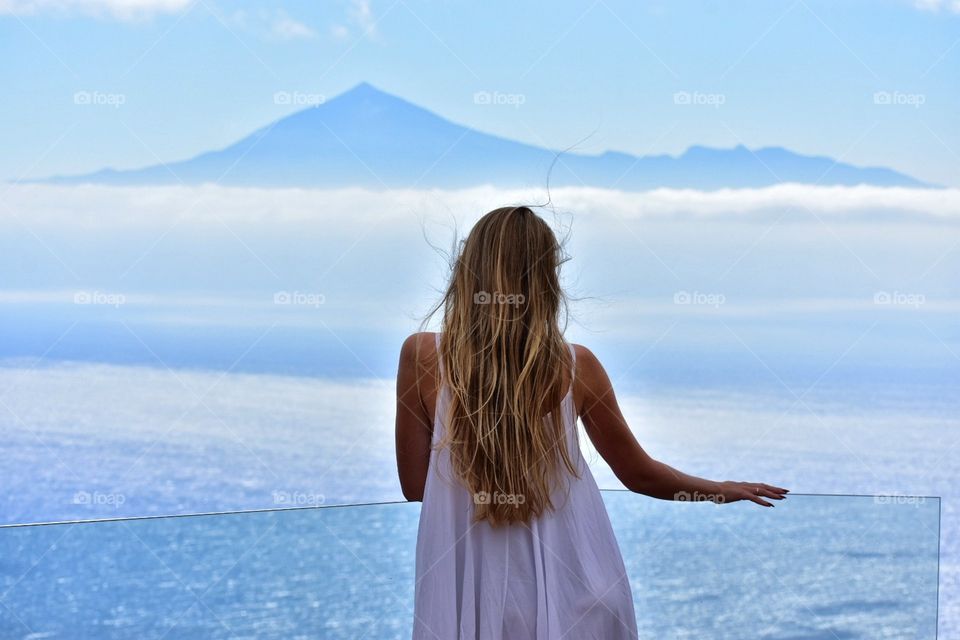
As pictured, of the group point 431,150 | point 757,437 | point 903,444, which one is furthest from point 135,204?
point 903,444

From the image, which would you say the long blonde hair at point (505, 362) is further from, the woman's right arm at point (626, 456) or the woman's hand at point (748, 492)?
the woman's hand at point (748, 492)

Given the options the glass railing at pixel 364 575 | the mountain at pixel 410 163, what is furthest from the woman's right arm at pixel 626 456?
the mountain at pixel 410 163

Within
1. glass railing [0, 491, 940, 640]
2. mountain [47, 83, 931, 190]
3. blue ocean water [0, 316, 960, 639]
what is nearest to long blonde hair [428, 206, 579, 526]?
glass railing [0, 491, 940, 640]

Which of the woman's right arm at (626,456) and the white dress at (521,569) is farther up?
the woman's right arm at (626,456)

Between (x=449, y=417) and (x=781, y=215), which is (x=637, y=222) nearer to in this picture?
(x=781, y=215)

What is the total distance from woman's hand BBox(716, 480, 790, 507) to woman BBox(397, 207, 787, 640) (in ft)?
1.01

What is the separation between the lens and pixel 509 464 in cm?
168

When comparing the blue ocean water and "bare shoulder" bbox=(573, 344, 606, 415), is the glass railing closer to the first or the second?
"bare shoulder" bbox=(573, 344, 606, 415)

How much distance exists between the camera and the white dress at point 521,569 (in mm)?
1660

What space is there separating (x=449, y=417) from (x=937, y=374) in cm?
1741

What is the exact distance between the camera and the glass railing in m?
2.54

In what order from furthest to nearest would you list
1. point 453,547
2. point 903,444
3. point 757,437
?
1. point 757,437
2. point 903,444
3. point 453,547

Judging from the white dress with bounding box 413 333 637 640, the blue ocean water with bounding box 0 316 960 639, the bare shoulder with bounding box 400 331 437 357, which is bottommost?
the white dress with bounding box 413 333 637 640

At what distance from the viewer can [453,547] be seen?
66.6 inches
